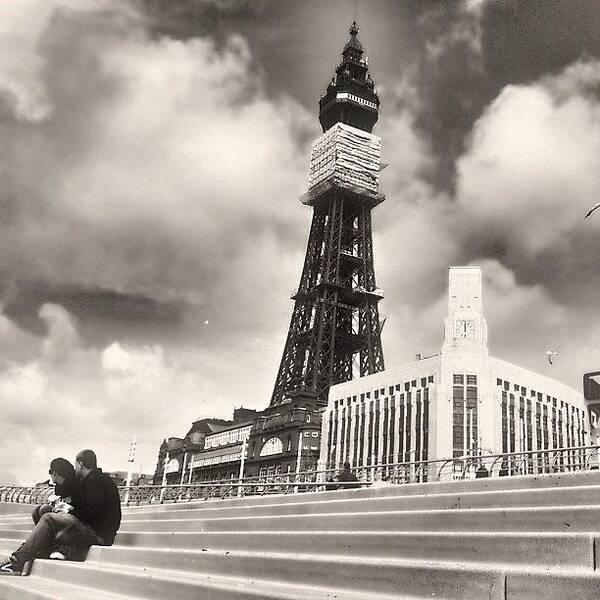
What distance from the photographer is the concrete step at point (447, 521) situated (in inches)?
231

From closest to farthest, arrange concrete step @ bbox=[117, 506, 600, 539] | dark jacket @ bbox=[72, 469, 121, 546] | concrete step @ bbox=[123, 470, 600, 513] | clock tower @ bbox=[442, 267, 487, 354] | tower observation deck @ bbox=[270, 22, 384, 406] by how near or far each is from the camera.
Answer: concrete step @ bbox=[117, 506, 600, 539], dark jacket @ bbox=[72, 469, 121, 546], concrete step @ bbox=[123, 470, 600, 513], clock tower @ bbox=[442, 267, 487, 354], tower observation deck @ bbox=[270, 22, 384, 406]

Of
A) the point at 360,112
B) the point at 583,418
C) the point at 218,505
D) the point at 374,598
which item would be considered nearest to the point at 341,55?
the point at 360,112

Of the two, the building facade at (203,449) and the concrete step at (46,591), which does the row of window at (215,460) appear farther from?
the concrete step at (46,591)

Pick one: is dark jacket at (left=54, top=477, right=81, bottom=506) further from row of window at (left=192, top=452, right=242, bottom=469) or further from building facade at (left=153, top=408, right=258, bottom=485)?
building facade at (left=153, top=408, right=258, bottom=485)

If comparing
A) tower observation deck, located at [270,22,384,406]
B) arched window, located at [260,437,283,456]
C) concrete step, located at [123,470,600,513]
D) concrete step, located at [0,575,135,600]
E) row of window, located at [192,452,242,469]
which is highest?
tower observation deck, located at [270,22,384,406]

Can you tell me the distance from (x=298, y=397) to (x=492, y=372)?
27.0 metres

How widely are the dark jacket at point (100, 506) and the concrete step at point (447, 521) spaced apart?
2.51 meters

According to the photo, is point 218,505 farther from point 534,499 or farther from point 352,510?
point 534,499

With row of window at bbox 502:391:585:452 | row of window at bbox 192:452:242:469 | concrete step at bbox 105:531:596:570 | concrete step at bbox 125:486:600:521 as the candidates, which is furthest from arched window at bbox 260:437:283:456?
concrete step at bbox 105:531:596:570

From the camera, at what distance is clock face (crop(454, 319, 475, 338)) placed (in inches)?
2714

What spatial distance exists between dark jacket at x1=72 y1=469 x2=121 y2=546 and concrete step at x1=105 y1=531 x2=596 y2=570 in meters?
0.34

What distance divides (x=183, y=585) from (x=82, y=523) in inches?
105

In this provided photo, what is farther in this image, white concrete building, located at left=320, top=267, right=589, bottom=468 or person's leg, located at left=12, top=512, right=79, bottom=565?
white concrete building, located at left=320, top=267, right=589, bottom=468

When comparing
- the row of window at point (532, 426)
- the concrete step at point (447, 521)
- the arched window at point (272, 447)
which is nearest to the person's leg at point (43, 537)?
the concrete step at point (447, 521)
